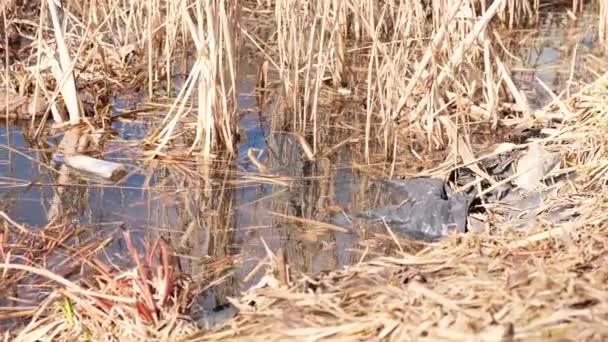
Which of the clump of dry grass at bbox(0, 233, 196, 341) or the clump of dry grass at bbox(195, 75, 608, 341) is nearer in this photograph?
the clump of dry grass at bbox(195, 75, 608, 341)

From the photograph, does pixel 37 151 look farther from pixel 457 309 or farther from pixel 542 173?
pixel 457 309

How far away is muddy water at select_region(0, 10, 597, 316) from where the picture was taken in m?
2.56

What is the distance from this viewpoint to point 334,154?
3.37m

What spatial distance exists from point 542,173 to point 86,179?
1.52 m

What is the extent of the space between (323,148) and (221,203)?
25.0 inches

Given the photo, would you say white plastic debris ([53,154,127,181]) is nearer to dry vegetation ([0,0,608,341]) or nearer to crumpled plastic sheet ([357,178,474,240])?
dry vegetation ([0,0,608,341])

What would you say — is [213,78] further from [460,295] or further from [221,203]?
[460,295]

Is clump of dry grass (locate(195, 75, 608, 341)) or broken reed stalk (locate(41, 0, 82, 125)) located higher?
broken reed stalk (locate(41, 0, 82, 125))

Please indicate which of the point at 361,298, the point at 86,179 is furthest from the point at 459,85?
the point at 361,298

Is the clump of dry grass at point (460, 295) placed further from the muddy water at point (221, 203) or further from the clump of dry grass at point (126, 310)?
the muddy water at point (221, 203)

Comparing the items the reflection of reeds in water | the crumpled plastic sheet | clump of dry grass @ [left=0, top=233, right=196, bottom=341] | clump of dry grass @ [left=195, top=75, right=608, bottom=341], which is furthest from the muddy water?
clump of dry grass @ [left=195, top=75, right=608, bottom=341]

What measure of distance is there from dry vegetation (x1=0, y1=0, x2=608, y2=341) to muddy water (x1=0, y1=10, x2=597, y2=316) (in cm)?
4

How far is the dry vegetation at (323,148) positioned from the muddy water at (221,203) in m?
Result: 0.04

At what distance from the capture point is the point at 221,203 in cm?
293
